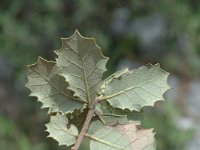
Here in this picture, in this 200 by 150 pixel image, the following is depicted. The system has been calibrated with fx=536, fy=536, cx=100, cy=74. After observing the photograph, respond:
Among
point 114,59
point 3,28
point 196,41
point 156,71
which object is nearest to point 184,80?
point 196,41

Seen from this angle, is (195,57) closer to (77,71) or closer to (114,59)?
(114,59)

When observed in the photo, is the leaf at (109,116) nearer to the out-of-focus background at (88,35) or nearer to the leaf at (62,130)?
the leaf at (62,130)

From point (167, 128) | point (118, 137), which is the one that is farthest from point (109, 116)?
point (167, 128)

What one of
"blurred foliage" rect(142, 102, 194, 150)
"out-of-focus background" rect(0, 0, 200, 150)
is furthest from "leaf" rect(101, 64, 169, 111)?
"blurred foliage" rect(142, 102, 194, 150)

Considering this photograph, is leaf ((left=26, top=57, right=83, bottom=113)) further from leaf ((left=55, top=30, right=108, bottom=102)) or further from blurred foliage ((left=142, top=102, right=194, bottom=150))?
blurred foliage ((left=142, top=102, right=194, bottom=150))

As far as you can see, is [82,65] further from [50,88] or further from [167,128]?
[167,128]

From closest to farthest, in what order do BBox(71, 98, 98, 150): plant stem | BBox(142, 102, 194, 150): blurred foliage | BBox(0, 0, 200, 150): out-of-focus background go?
BBox(71, 98, 98, 150): plant stem
BBox(0, 0, 200, 150): out-of-focus background
BBox(142, 102, 194, 150): blurred foliage

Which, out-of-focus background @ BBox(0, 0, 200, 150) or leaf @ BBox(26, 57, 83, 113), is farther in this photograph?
out-of-focus background @ BBox(0, 0, 200, 150)

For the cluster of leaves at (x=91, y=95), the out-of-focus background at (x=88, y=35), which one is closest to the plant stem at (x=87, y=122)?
the cluster of leaves at (x=91, y=95)
